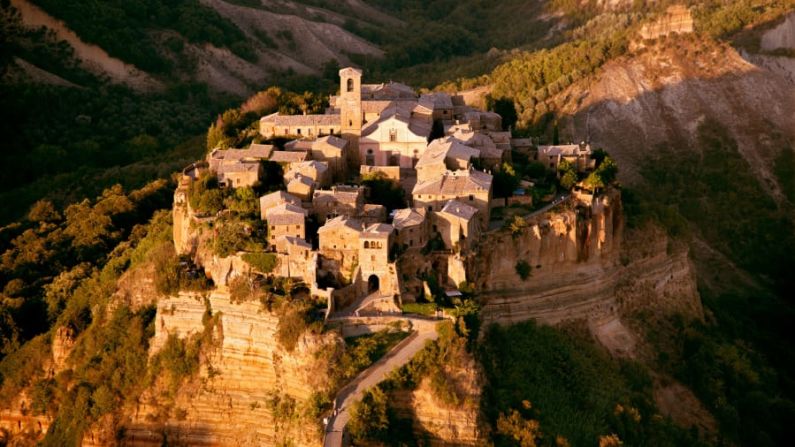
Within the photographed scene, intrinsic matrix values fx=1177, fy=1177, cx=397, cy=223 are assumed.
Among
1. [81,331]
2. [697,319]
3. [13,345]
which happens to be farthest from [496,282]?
[13,345]

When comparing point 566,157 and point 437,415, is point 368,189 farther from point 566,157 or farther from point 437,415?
point 437,415

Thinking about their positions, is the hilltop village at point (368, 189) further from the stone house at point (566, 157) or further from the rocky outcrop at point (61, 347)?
the rocky outcrop at point (61, 347)

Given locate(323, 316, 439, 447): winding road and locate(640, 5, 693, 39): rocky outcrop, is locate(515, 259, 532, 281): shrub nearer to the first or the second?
locate(323, 316, 439, 447): winding road

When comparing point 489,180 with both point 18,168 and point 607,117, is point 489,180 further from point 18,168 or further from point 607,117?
point 18,168

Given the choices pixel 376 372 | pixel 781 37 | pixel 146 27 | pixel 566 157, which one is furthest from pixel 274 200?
pixel 146 27

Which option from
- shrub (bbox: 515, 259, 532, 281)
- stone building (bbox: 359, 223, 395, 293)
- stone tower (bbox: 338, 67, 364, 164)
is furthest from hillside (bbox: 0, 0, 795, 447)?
stone tower (bbox: 338, 67, 364, 164)

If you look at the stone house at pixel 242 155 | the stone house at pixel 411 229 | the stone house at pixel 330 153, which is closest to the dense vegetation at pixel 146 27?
the stone house at pixel 242 155
